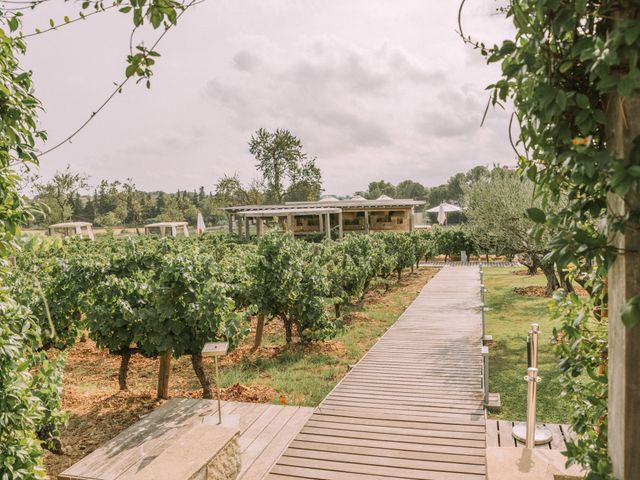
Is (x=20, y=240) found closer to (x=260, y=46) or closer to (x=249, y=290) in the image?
(x=260, y=46)

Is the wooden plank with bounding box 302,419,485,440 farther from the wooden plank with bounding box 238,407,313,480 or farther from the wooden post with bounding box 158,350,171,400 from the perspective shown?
the wooden post with bounding box 158,350,171,400

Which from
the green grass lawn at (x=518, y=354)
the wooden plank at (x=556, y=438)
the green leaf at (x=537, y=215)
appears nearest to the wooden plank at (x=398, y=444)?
the wooden plank at (x=556, y=438)

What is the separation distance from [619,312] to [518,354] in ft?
37.2

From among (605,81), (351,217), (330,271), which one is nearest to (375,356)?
(330,271)

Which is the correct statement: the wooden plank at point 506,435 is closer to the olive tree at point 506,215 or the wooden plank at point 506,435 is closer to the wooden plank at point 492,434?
the wooden plank at point 492,434

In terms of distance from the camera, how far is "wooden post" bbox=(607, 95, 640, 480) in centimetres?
131

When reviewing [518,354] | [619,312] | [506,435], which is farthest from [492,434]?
[518,354]

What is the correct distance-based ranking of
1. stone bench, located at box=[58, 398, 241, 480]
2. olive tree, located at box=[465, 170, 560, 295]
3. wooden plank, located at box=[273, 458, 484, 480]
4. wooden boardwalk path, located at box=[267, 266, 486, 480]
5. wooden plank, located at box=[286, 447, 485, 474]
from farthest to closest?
olive tree, located at box=[465, 170, 560, 295] → wooden boardwalk path, located at box=[267, 266, 486, 480] → wooden plank, located at box=[286, 447, 485, 474] → wooden plank, located at box=[273, 458, 484, 480] → stone bench, located at box=[58, 398, 241, 480]

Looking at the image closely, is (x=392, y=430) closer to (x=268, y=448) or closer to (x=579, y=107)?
(x=268, y=448)

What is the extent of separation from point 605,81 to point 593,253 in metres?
0.53

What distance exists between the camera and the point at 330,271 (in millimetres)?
14359

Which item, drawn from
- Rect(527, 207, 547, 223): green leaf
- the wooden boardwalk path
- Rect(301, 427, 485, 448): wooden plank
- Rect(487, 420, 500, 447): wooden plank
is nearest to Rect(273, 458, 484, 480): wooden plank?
the wooden boardwalk path

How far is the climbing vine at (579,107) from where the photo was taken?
3.93 feet

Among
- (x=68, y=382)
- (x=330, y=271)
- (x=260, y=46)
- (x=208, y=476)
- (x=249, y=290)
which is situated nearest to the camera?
(x=260, y=46)
